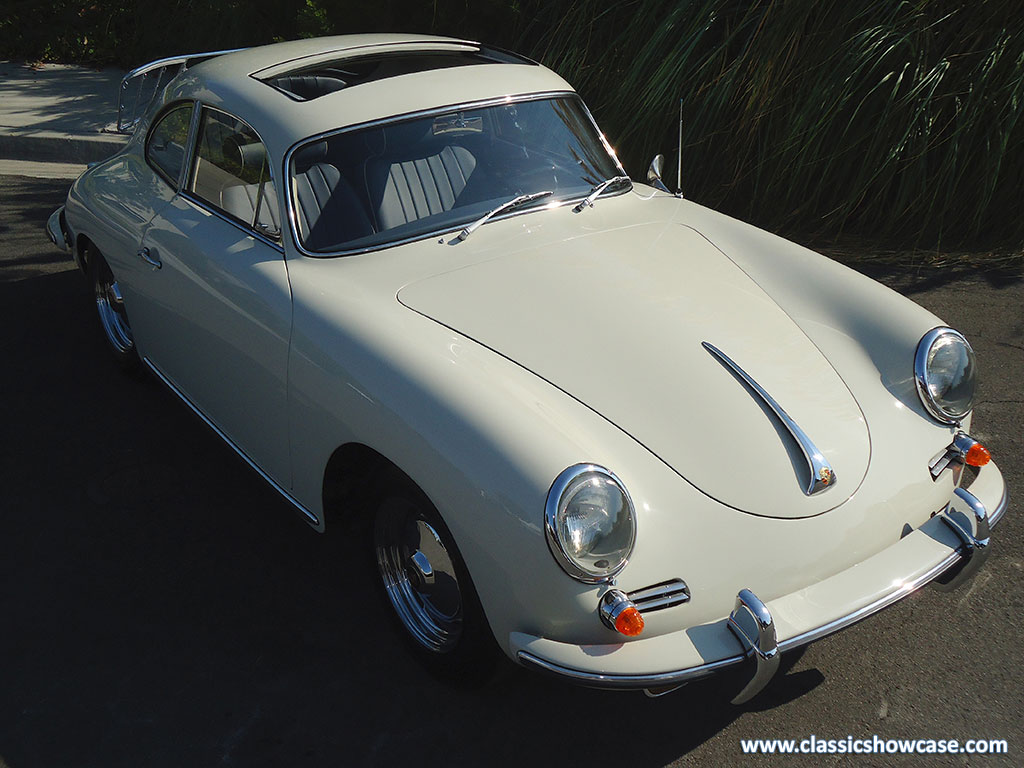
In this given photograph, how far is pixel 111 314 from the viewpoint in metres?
4.73

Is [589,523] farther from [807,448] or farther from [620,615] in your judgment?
[807,448]

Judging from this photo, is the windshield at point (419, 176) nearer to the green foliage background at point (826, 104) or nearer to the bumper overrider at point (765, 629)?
the bumper overrider at point (765, 629)

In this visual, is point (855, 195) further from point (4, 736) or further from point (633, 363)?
point (4, 736)

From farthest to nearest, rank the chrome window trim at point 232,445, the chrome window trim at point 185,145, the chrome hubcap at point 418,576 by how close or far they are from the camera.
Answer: the chrome window trim at point 185,145 < the chrome window trim at point 232,445 < the chrome hubcap at point 418,576

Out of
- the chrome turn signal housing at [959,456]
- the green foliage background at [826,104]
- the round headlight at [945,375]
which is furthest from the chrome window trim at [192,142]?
the green foliage background at [826,104]

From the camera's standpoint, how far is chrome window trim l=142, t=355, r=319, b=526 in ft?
10.4

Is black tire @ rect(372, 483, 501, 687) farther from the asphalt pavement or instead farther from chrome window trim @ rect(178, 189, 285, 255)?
chrome window trim @ rect(178, 189, 285, 255)

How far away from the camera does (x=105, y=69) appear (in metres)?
10.4

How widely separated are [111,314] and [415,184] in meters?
2.11

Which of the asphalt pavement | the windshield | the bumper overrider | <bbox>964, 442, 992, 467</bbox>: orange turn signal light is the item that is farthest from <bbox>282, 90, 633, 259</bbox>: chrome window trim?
<bbox>964, 442, 992, 467</bbox>: orange turn signal light

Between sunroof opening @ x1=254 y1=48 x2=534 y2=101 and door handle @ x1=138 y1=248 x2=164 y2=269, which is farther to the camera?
door handle @ x1=138 y1=248 x2=164 y2=269

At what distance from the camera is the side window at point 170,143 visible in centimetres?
399

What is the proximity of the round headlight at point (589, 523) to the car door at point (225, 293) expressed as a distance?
1.16 meters

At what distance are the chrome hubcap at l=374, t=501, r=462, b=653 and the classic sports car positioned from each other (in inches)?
0.5
